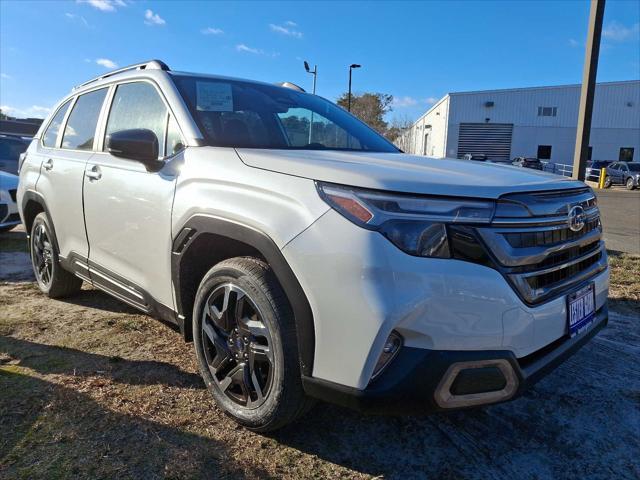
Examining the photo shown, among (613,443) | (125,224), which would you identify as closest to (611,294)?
(613,443)

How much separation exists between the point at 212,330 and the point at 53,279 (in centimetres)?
254

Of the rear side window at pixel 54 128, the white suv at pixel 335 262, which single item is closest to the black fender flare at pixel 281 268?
the white suv at pixel 335 262

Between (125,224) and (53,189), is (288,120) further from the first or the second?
(53,189)

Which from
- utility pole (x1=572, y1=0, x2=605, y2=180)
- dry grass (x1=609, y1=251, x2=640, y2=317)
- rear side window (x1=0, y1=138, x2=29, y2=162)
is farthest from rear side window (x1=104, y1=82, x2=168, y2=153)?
rear side window (x1=0, y1=138, x2=29, y2=162)

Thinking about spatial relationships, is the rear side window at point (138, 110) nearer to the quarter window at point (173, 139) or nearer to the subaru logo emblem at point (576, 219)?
the quarter window at point (173, 139)

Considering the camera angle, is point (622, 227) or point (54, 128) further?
point (622, 227)

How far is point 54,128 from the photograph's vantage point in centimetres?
441

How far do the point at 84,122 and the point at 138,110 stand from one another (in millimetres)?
989

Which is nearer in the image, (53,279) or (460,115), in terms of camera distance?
(53,279)

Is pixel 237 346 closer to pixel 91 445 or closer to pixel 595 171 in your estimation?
pixel 91 445

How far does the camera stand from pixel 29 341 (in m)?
3.43

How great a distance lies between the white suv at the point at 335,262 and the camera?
1.77 meters

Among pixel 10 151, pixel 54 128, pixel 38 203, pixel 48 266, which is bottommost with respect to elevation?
pixel 48 266

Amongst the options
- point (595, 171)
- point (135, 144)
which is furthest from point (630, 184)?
point (135, 144)
